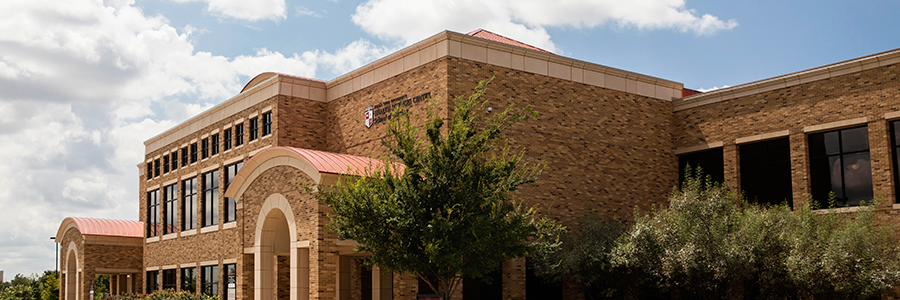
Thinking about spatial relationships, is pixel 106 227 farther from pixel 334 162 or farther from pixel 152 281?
pixel 334 162

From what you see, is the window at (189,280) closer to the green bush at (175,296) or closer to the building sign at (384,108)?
the green bush at (175,296)

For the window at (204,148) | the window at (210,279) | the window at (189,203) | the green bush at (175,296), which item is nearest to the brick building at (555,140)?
the window at (210,279)

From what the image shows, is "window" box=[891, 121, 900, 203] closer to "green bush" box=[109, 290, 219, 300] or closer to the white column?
the white column

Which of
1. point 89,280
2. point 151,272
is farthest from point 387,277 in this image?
point 89,280

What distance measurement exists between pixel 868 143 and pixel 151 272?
31.9 metres

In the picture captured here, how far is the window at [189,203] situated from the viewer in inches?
1437

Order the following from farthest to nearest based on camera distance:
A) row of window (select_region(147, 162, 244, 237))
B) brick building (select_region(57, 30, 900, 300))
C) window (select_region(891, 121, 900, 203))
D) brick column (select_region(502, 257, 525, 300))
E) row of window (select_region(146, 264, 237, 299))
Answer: row of window (select_region(147, 162, 244, 237))
row of window (select_region(146, 264, 237, 299))
brick column (select_region(502, 257, 525, 300))
brick building (select_region(57, 30, 900, 300))
window (select_region(891, 121, 900, 203))

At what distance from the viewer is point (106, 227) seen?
43.0 meters

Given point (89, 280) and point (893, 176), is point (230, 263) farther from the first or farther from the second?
point (893, 176)

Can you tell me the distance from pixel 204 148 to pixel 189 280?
583cm

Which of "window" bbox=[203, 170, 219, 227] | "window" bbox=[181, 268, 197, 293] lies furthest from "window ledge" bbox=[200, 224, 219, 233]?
"window" bbox=[181, 268, 197, 293]

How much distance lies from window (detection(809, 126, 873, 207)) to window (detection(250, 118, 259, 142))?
1979 cm

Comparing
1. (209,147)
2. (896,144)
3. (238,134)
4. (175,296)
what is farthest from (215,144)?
(896,144)

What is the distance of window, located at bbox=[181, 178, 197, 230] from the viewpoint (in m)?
36.5
